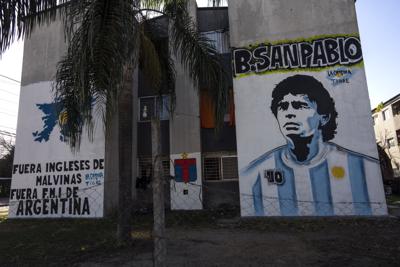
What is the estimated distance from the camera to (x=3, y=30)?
4.72m

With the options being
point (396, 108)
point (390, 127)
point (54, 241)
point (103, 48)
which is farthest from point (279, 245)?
point (390, 127)

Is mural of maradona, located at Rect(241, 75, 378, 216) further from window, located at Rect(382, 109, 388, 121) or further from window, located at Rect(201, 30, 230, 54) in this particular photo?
window, located at Rect(382, 109, 388, 121)

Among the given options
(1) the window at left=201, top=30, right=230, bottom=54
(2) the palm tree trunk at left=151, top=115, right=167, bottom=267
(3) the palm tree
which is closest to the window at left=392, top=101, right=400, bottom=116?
(1) the window at left=201, top=30, right=230, bottom=54

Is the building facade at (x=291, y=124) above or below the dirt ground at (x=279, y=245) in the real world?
above

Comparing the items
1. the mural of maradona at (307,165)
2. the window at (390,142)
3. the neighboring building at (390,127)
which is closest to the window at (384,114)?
the neighboring building at (390,127)

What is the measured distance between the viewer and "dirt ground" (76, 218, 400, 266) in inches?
216

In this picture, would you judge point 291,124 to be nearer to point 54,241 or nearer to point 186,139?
point 186,139

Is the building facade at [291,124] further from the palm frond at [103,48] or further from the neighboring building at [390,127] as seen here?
the neighboring building at [390,127]

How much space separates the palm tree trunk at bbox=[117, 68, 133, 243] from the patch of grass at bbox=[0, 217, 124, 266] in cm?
46

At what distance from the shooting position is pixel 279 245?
21.8ft

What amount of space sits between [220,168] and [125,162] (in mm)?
5962

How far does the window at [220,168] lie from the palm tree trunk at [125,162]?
18.7 ft

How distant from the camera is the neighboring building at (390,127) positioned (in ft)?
82.6

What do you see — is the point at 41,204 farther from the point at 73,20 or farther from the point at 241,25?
the point at 241,25
